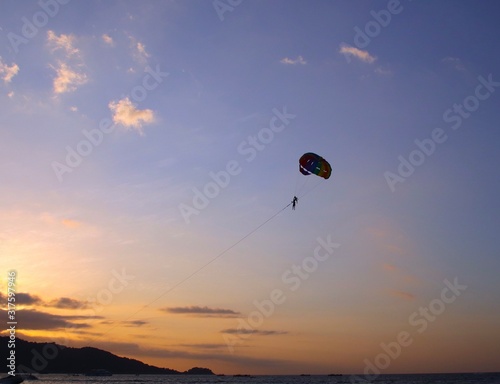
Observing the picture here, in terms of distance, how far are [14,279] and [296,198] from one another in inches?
764

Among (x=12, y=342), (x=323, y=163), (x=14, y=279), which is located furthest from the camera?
(x=323, y=163)

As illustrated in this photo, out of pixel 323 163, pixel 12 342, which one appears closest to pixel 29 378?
pixel 12 342

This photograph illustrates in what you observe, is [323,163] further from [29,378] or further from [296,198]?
[29,378]

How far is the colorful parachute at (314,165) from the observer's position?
123 ft

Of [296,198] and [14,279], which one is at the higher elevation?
[296,198]

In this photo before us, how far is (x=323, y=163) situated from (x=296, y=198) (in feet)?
17.9

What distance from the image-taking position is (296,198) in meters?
34.0

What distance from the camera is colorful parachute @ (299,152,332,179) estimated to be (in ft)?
123

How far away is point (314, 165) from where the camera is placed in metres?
37.5

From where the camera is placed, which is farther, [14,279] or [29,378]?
[29,378]

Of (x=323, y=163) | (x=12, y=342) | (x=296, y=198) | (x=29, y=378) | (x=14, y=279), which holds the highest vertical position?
(x=323, y=163)

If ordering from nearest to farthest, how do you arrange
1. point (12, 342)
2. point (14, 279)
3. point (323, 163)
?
point (14, 279), point (12, 342), point (323, 163)

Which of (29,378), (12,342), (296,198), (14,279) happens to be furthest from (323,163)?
(29,378)

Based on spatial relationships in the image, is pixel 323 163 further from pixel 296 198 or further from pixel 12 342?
pixel 12 342
